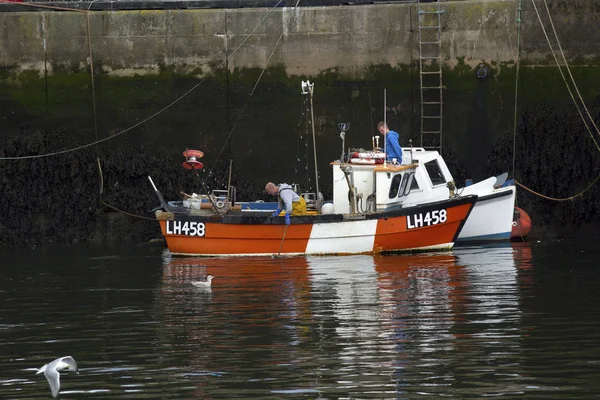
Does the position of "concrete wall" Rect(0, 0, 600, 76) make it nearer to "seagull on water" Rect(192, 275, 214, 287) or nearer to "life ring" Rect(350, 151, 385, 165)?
"life ring" Rect(350, 151, 385, 165)

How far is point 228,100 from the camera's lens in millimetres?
24250

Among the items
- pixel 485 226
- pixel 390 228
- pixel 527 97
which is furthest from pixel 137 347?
pixel 527 97

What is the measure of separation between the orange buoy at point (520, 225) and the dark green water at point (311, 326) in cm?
143

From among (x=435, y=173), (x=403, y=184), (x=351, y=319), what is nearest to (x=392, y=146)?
(x=403, y=184)

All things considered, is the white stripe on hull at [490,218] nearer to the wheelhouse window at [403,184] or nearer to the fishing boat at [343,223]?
the fishing boat at [343,223]

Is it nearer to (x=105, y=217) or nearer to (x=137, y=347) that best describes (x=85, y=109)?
(x=105, y=217)

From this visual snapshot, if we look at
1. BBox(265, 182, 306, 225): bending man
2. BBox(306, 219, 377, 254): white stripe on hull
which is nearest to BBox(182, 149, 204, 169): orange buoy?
BBox(265, 182, 306, 225): bending man

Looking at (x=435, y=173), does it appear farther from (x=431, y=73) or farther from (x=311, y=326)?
(x=311, y=326)

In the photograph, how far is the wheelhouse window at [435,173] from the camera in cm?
2222

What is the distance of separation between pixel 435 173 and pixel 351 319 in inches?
293

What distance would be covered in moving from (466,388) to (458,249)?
1050 cm

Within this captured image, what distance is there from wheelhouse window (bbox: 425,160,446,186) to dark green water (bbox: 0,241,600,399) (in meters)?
1.31

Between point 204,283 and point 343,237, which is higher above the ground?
point 343,237

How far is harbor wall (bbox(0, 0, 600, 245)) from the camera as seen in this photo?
78.1 feet
